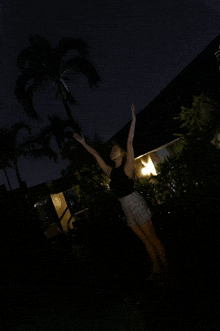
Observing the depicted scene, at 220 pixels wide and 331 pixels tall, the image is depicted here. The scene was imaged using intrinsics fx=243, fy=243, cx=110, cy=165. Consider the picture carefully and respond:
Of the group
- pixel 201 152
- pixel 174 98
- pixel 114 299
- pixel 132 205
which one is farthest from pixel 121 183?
pixel 174 98

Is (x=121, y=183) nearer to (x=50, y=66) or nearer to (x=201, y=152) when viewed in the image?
(x=201, y=152)

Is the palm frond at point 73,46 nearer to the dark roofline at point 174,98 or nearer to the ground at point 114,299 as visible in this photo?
the dark roofline at point 174,98

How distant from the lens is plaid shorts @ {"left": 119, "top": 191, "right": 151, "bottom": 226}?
128 inches

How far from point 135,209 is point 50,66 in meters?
12.7

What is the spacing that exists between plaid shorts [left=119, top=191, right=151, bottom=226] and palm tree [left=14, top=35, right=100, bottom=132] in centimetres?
1078

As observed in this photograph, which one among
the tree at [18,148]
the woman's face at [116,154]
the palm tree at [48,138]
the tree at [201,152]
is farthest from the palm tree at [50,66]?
the woman's face at [116,154]

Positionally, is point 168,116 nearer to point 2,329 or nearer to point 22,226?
point 22,226

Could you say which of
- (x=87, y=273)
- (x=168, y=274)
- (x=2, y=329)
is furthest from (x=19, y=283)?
(x=168, y=274)

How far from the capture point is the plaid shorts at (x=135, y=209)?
3264 millimetres

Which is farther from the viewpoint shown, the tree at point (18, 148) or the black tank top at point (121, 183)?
the tree at point (18, 148)

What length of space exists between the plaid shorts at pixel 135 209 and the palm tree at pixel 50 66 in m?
10.8

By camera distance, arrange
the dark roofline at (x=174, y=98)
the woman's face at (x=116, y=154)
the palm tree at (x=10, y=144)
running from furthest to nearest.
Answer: the palm tree at (x=10, y=144) < the dark roofline at (x=174, y=98) < the woman's face at (x=116, y=154)

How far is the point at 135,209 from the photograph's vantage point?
3.25 m

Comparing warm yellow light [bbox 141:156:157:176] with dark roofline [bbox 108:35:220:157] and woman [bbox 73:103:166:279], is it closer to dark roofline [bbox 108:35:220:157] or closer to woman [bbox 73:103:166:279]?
dark roofline [bbox 108:35:220:157]
